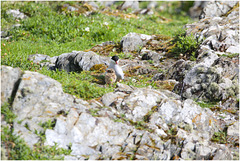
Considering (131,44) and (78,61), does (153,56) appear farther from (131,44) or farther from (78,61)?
(78,61)

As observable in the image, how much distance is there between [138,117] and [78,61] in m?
5.77

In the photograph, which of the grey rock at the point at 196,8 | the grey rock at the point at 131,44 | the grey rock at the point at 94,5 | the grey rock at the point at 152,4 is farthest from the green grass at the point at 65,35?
the grey rock at the point at 152,4

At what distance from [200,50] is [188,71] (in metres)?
3.10

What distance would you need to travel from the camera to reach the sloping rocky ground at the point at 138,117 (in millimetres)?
6508

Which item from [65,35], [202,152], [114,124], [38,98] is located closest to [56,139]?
[38,98]

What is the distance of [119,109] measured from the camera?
7.75m

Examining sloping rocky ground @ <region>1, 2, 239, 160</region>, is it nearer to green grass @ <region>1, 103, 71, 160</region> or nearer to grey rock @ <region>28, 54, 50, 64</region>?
green grass @ <region>1, 103, 71, 160</region>

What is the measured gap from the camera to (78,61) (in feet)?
40.6

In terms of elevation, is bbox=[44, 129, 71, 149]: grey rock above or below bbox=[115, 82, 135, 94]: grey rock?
below

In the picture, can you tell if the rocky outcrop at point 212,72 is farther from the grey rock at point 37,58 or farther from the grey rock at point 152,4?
the grey rock at point 152,4

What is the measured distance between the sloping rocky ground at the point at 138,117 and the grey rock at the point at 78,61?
345 cm

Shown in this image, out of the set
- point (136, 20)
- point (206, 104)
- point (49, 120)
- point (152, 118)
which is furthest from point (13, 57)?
point (136, 20)

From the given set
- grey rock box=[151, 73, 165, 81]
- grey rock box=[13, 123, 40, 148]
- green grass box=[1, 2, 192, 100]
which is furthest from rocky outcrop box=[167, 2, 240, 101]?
grey rock box=[13, 123, 40, 148]

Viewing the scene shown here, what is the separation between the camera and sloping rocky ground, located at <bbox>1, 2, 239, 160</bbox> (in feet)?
21.4
